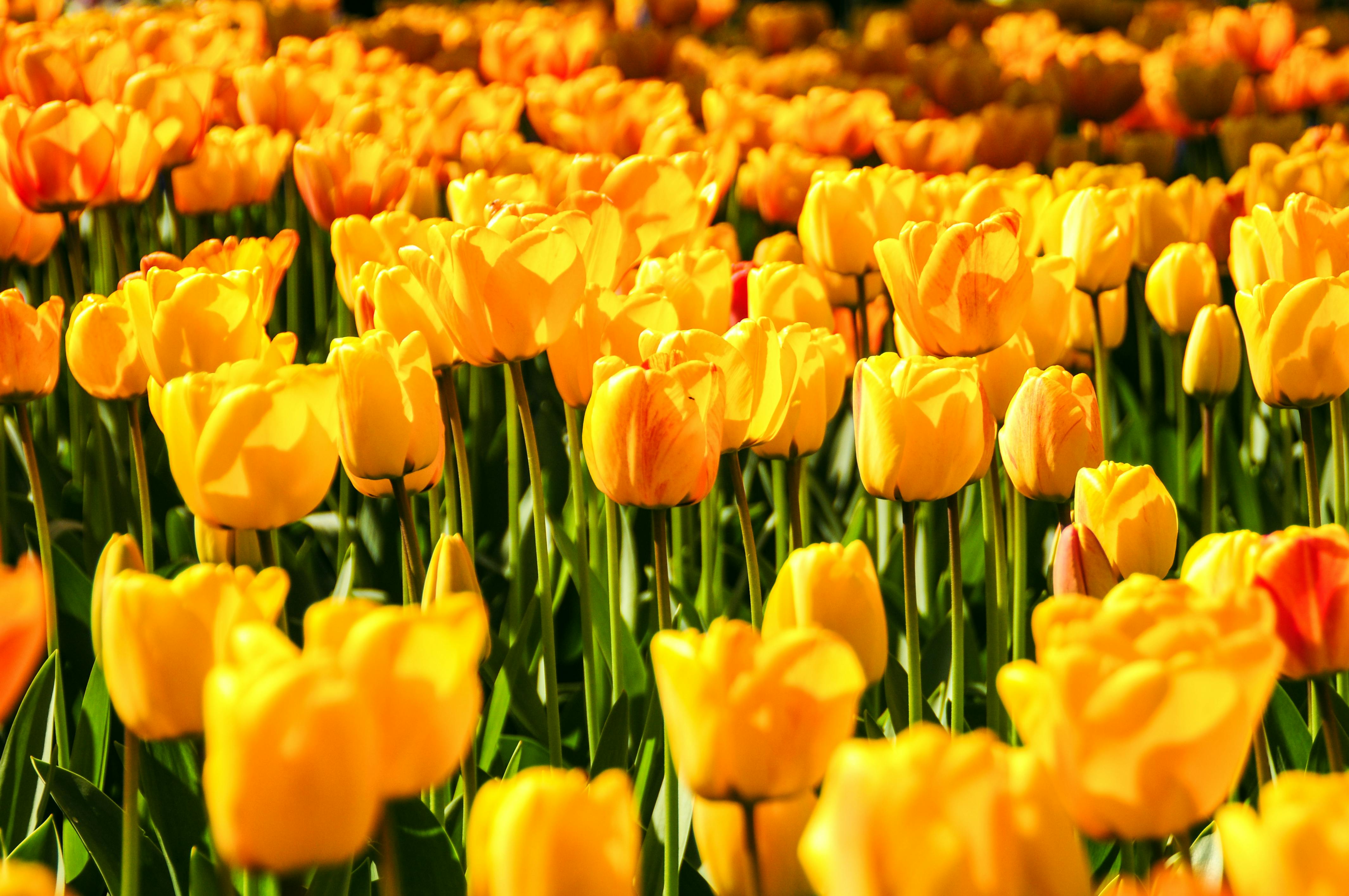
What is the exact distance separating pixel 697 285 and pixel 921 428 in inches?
17.7

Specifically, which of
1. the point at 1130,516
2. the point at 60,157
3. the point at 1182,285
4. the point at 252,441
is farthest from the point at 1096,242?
the point at 60,157

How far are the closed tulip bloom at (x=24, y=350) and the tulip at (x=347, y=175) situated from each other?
762 millimetres

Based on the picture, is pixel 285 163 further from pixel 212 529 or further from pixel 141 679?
pixel 141 679

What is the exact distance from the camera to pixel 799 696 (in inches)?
30.2

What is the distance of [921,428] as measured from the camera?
1.22 metres

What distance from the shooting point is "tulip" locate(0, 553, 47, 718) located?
70 cm

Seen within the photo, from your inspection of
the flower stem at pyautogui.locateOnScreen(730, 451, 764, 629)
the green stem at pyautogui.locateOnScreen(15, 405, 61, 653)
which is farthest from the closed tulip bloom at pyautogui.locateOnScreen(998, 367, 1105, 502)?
the green stem at pyautogui.locateOnScreen(15, 405, 61, 653)

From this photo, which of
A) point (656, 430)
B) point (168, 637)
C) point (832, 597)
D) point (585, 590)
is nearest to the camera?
point (168, 637)

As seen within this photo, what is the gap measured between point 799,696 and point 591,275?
0.94 m

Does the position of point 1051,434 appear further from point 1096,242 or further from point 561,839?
point 561,839

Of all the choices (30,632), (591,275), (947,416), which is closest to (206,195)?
(591,275)

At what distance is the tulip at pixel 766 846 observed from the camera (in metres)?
0.87

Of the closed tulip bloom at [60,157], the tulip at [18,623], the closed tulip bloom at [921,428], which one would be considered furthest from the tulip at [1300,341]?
the closed tulip bloom at [60,157]

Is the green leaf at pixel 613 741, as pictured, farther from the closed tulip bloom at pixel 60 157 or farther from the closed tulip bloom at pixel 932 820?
the closed tulip bloom at pixel 60 157
